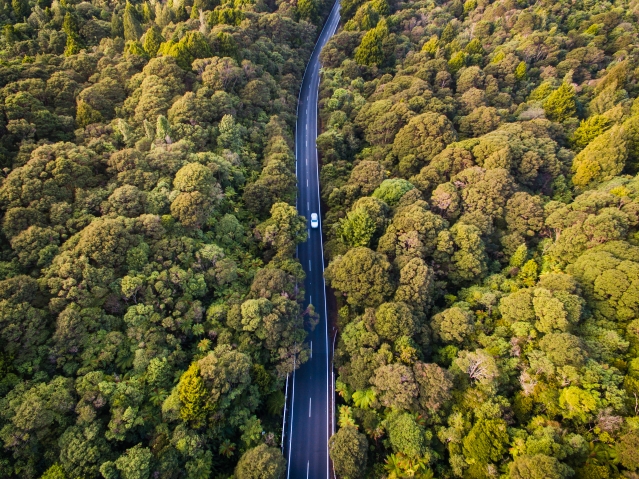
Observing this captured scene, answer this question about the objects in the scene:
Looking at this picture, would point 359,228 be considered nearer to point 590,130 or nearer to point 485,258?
point 485,258

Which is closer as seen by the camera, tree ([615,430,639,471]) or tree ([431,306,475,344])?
tree ([615,430,639,471])

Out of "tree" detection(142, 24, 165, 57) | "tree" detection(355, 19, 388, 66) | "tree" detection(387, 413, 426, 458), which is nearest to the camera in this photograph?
"tree" detection(387, 413, 426, 458)

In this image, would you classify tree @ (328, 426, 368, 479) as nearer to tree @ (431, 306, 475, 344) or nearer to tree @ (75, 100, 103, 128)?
tree @ (431, 306, 475, 344)

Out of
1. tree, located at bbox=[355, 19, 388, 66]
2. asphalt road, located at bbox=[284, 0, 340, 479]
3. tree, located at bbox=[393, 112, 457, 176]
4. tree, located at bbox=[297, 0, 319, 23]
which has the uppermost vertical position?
tree, located at bbox=[297, 0, 319, 23]

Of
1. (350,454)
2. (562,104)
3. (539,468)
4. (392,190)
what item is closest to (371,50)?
(562,104)

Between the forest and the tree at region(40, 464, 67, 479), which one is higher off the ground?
the forest

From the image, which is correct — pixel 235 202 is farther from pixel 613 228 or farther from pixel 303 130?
pixel 613 228

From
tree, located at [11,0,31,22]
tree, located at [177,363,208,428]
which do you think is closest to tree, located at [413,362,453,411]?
tree, located at [177,363,208,428]

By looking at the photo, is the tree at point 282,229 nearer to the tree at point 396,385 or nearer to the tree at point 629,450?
the tree at point 396,385
